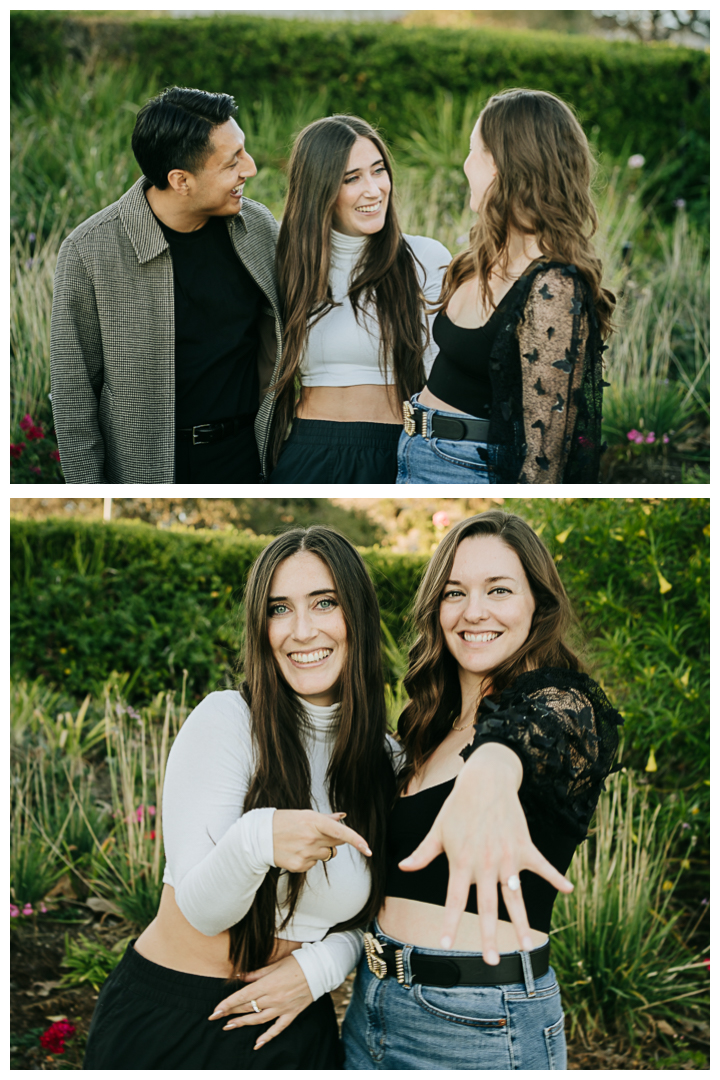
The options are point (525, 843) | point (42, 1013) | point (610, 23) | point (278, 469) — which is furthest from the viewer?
point (610, 23)

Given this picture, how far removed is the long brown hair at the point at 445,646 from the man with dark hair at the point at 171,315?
3.19 ft

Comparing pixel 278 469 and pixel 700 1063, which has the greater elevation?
pixel 278 469

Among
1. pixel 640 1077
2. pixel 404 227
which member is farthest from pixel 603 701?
pixel 404 227

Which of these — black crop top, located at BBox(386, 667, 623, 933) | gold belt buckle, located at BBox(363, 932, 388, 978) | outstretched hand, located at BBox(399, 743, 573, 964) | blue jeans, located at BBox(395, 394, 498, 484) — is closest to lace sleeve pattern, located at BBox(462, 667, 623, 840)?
black crop top, located at BBox(386, 667, 623, 933)

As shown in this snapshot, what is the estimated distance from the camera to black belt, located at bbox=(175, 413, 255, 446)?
2.78m

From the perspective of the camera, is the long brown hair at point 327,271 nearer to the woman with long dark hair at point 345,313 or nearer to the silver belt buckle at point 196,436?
the woman with long dark hair at point 345,313

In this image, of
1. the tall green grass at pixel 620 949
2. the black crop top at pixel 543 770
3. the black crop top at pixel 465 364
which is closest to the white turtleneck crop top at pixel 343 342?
the black crop top at pixel 465 364

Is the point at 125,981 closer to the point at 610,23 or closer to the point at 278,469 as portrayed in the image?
the point at 278,469

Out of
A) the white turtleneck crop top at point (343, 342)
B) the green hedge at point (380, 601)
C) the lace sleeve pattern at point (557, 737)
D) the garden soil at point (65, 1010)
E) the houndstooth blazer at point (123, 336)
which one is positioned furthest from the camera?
the green hedge at point (380, 601)

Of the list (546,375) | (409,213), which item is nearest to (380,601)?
(546,375)

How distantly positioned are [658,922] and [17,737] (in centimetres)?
287

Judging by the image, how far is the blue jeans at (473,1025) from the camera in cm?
189

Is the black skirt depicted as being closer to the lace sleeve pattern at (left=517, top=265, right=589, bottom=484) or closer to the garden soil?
the lace sleeve pattern at (left=517, top=265, right=589, bottom=484)

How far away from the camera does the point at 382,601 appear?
12.9 ft
